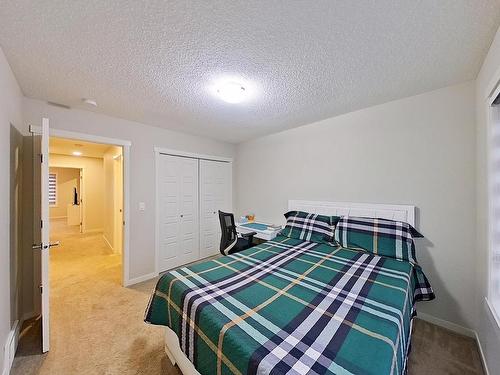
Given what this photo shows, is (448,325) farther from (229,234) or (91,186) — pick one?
(91,186)

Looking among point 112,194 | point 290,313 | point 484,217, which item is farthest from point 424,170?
point 112,194

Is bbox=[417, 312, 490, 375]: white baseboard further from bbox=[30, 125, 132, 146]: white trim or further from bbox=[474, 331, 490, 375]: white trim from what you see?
bbox=[30, 125, 132, 146]: white trim

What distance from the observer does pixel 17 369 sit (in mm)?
1553

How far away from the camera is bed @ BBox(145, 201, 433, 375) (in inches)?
35.2

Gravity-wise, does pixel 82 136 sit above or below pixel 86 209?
above

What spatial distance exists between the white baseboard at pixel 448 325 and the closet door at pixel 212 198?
10.7ft

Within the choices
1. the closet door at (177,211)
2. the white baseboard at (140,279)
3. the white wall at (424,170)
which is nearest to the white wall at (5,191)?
the white baseboard at (140,279)

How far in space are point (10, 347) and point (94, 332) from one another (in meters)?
0.55

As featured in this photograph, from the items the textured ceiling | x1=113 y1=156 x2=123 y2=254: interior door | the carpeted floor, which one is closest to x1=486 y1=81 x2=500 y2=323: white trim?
the textured ceiling

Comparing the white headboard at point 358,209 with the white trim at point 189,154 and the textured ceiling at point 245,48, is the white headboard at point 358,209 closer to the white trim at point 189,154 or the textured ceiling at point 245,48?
the textured ceiling at point 245,48

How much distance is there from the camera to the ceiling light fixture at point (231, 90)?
6.28 ft

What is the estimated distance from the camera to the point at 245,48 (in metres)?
1.44

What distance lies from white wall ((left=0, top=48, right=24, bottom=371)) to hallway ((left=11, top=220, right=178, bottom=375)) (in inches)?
13.5

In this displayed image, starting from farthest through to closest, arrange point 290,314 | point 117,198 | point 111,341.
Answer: point 117,198
point 111,341
point 290,314
